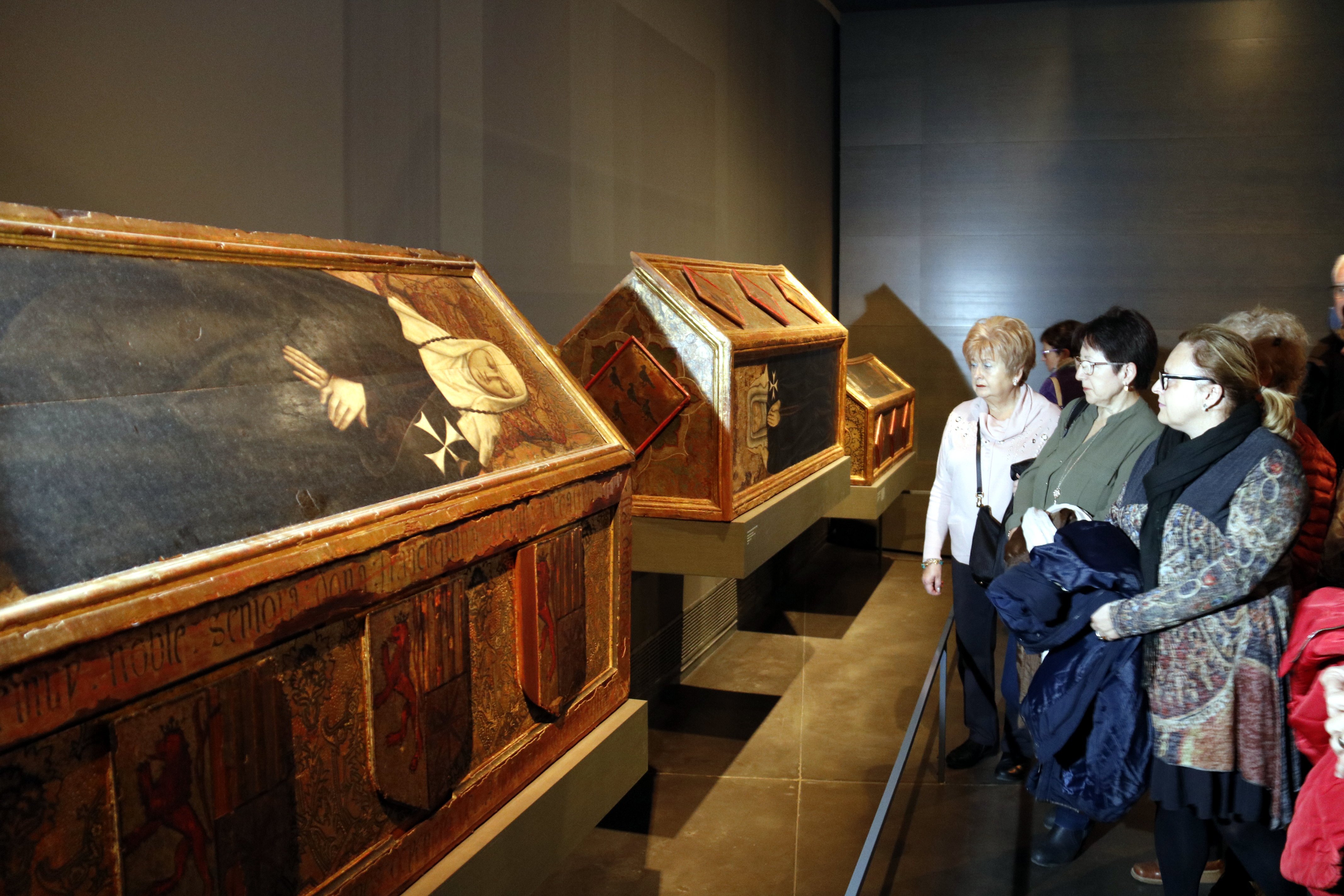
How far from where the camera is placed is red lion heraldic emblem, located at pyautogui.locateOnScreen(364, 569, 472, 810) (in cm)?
148

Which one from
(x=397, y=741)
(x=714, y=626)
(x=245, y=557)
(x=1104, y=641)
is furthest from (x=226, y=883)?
(x=714, y=626)

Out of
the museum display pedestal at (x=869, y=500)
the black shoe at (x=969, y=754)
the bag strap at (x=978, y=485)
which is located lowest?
the black shoe at (x=969, y=754)

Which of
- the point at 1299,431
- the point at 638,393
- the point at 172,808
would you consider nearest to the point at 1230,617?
the point at 1299,431

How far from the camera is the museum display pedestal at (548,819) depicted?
5.49 feet

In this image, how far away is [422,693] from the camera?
156 centimetres

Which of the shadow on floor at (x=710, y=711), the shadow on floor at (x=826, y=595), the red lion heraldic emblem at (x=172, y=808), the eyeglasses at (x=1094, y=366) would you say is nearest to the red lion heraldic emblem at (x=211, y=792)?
the red lion heraldic emblem at (x=172, y=808)

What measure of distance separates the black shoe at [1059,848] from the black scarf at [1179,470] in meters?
1.37

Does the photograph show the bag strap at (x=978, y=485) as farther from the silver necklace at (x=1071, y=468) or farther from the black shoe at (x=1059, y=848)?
the black shoe at (x=1059, y=848)

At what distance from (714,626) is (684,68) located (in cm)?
297

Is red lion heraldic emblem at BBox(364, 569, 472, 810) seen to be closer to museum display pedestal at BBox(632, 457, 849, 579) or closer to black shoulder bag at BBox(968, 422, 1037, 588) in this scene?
museum display pedestal at BBox(632, 457, 849, 579)

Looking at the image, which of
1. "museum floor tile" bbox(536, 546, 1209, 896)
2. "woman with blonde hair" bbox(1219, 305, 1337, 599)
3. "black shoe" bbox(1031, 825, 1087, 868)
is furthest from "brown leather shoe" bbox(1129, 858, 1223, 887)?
"woman with blonde hair" bbox(1219, 305, 1337, 599)

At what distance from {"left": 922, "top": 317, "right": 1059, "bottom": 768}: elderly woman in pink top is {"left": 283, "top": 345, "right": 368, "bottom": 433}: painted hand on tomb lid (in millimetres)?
2459

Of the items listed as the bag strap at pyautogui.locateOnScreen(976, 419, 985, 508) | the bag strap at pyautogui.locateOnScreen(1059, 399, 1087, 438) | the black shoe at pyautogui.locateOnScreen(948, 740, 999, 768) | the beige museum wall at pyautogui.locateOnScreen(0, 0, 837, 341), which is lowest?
the black shoe at pyautogui.locateOnScreen(948, 740, 999, 768)

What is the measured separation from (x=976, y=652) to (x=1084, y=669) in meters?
1.48
